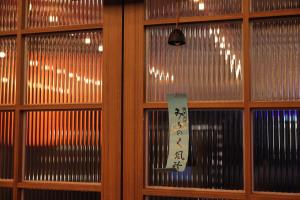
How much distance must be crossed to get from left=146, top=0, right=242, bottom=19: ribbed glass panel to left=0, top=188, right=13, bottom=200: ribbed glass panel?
100cm

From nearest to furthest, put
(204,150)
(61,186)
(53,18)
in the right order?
(204,150), (61,186), (53,18)

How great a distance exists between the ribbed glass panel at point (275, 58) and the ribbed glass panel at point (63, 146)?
2.27 feet

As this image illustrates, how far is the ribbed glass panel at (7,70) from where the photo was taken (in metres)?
1.93

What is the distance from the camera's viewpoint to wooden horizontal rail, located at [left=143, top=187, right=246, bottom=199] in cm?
162

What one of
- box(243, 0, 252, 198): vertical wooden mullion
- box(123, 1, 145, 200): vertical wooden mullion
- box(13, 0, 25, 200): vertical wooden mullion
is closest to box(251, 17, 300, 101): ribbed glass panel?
box(243, 0, 252, 198): vertical wooden mullion

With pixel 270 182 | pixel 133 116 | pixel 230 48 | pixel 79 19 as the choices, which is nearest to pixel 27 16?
pixel 79 19

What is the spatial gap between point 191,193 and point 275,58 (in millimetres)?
628

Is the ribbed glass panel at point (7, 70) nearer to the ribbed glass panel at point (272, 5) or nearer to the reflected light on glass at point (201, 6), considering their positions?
the reflected light on glass at point (201, 6)

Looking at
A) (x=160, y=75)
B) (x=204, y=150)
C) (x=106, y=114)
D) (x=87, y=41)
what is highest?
(x=87, y=41)

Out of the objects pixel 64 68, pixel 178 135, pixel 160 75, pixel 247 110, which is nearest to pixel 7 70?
Result: pixel 64 68

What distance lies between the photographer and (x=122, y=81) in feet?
5.77

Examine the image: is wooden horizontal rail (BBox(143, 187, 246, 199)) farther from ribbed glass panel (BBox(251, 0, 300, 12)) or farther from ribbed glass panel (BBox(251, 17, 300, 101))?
ribbed glass panel (BBox(251, 0, 300, 12))

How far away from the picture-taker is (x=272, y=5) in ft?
5.43

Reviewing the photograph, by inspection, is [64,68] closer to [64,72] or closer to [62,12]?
[64,72]
